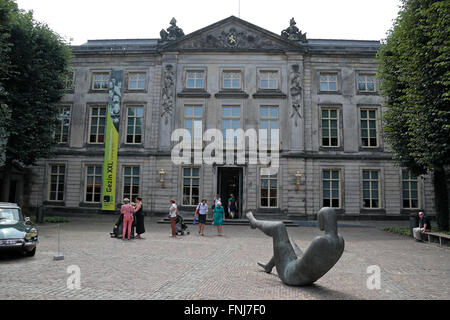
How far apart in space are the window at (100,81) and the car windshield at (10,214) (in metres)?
18.1

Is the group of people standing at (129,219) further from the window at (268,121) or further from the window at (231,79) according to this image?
the window at (231,79)

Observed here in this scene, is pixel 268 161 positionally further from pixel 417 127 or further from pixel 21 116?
pixel 21 116

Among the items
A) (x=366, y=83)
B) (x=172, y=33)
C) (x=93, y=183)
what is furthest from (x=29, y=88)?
(x=366, y=83)

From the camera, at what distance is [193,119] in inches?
981

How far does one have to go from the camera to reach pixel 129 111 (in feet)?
84.6

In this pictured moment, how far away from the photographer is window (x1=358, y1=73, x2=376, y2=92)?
2525cm

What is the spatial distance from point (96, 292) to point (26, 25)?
1921 cm

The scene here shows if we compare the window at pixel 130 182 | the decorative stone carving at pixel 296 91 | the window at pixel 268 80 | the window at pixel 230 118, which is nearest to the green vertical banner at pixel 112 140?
the window at pixel 130 182

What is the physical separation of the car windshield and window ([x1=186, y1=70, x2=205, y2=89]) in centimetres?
1718

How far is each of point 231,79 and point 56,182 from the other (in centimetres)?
1637

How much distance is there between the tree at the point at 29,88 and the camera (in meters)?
18.6

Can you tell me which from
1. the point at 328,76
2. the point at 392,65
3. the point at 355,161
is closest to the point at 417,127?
the point at 392,65

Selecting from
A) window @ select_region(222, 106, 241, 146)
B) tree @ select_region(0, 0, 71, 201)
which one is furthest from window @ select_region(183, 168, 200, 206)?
tree @ select_region(0, 0, 71, 201)

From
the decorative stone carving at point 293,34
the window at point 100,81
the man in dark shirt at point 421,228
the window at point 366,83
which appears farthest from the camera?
the window at point 100,81
